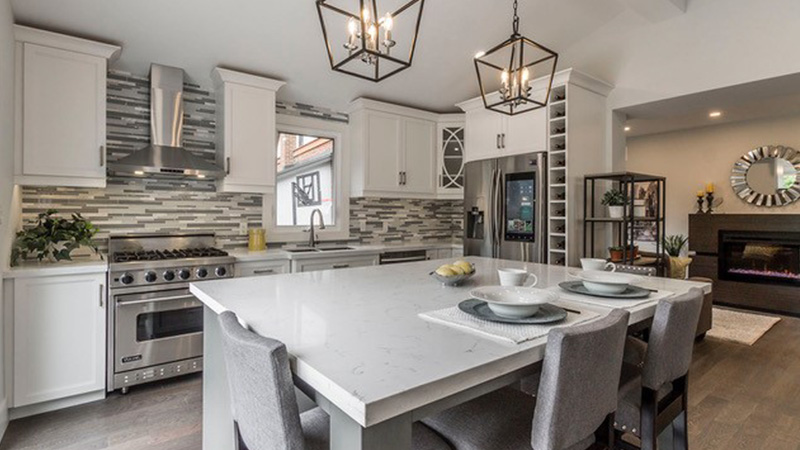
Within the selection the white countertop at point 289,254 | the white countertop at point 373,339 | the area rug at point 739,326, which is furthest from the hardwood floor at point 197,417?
the white countertop at point 373,339

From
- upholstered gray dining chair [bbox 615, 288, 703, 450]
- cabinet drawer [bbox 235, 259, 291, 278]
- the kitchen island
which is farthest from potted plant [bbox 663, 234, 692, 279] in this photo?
cabinet drawer [bbox 235, 259, 291, 278]

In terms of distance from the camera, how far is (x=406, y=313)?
Answer: 4.50 ft

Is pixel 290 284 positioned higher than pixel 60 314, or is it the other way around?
pixel 290 284

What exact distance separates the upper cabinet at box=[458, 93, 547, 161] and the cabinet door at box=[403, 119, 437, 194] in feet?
1.44

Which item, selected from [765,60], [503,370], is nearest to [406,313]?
[503,370]

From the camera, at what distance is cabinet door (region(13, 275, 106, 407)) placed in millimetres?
2451

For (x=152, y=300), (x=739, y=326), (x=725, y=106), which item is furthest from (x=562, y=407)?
(x=739, y=326)

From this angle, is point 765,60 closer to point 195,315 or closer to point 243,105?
point 243,105

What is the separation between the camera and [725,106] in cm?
396

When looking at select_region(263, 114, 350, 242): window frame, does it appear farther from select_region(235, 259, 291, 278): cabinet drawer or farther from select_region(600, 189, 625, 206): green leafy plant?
select_region(600, 189, 625, 206): green leafy plant

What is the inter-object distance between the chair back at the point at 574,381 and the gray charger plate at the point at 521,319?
156 mm

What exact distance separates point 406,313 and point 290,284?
719 millimetres

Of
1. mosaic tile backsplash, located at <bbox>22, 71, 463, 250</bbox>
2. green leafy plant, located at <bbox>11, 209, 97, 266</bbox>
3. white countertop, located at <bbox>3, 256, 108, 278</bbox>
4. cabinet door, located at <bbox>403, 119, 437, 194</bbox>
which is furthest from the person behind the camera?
→ cabinet door, located at <bbox>403, 119, 437, 194</bbox>

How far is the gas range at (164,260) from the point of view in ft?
9.21
